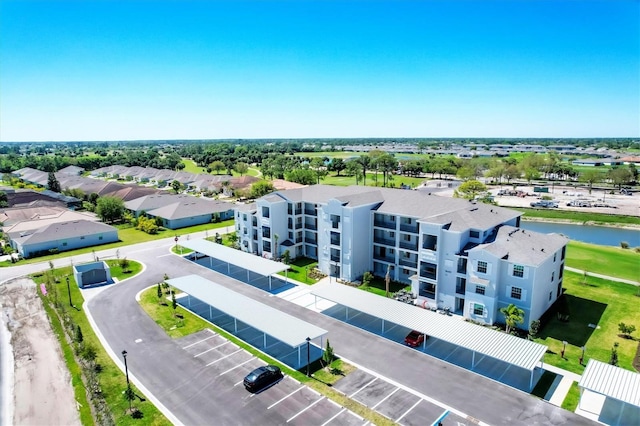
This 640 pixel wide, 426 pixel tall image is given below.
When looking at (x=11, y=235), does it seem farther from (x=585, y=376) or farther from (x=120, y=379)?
(x=585, y=376)

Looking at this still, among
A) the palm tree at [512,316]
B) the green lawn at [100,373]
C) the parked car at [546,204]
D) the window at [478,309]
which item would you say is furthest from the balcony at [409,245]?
the parked car at [546,204]

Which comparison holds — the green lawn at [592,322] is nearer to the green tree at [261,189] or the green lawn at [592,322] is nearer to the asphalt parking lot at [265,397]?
the asphalt parking lot at [265,397]

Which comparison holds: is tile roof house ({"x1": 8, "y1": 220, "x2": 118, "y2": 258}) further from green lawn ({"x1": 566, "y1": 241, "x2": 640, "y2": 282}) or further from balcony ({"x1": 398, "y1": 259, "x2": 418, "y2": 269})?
green lawn ({"x1": 566, "y1": 241, "x2": 640, "y2": 282})

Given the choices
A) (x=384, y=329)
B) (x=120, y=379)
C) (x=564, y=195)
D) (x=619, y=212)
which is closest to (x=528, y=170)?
(x=564, y=195)

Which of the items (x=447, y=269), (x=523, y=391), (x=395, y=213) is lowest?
(x=523, y=391)

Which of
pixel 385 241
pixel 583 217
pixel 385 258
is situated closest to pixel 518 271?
pixel 385 241

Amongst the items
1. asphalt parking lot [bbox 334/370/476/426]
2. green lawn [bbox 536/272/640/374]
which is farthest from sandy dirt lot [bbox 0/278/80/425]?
green lawn [bbox 536/272/640/374]
